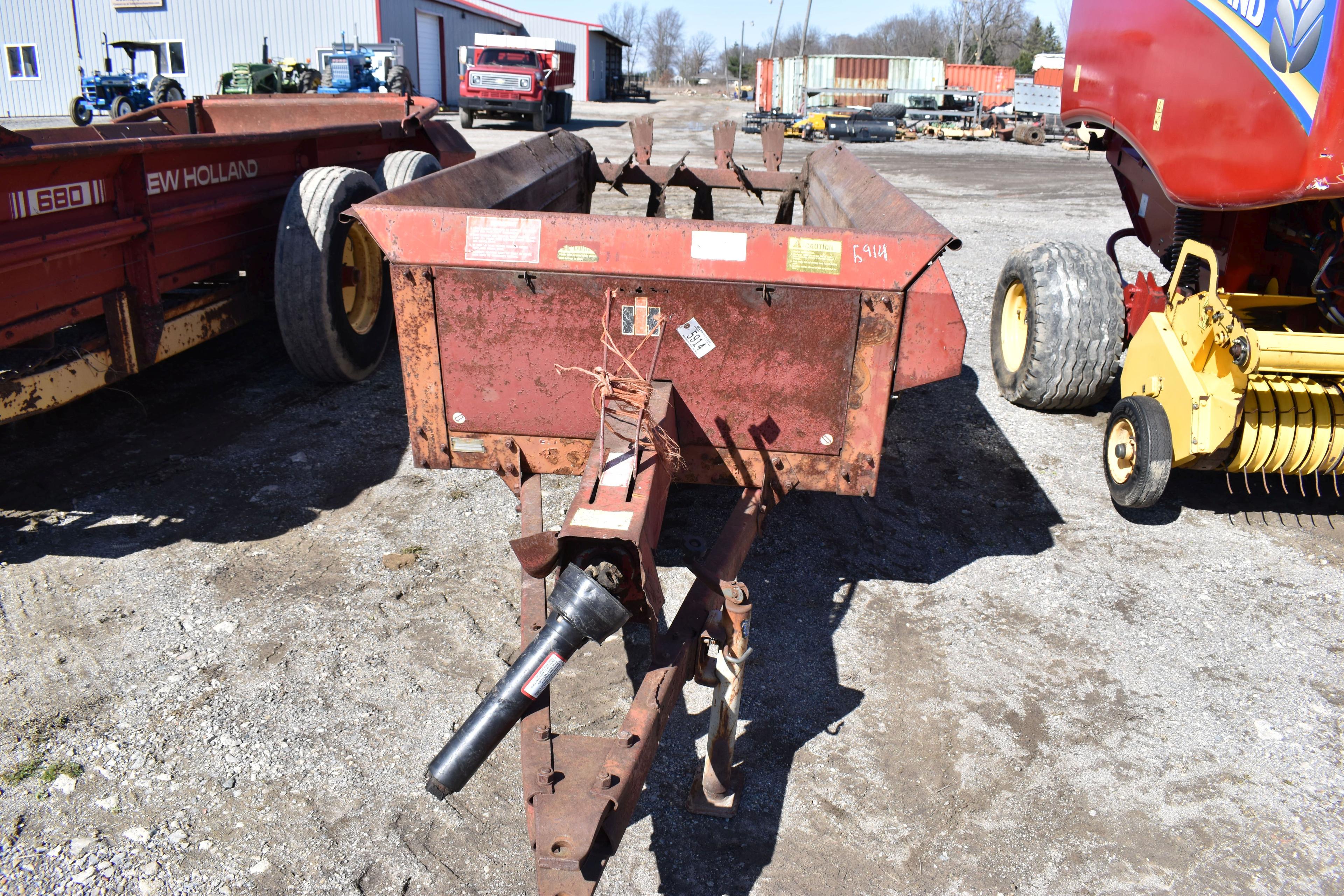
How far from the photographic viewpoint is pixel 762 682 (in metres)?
3.00

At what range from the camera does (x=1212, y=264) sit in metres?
3.88

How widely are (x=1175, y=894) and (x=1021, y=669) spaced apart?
0.91 metres

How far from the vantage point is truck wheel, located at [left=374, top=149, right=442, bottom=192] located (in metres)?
5.68

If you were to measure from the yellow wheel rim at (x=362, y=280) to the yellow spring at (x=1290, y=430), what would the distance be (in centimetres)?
440

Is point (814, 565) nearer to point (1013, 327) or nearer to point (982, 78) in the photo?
point (1013, 327)

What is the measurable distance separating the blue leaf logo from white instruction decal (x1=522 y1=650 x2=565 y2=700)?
3.39 meters

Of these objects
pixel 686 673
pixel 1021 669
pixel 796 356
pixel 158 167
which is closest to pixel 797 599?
pixel 1021 669

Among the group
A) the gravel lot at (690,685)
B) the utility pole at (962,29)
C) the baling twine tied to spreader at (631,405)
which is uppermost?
the utility pole at (962,29)

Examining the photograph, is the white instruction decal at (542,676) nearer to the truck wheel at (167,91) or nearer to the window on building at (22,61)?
the truck wheel at (167,91)

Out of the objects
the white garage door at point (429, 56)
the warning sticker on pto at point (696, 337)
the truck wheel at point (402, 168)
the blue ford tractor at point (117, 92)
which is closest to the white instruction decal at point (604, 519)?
the warning sticker on pto at point (696, 337)

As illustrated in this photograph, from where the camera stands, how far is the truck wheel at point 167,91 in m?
16.1

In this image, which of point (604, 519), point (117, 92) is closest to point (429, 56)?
point (117, 92)

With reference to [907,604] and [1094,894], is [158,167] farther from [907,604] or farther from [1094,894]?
[1094,894]

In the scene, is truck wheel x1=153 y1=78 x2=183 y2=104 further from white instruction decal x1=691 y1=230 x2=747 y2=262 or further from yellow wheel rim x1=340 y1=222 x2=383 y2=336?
white instruction decal x1=691 y1=230 x2=747 y2=262
